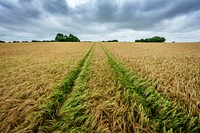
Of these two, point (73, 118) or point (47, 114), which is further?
point (47, 114)

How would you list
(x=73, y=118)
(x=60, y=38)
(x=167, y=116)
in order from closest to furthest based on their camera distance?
1. (x=73, y=118)
2. (x=167, y=116)
3. (x=60, y=38)

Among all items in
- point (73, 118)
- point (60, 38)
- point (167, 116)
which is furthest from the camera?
point (60, 38)

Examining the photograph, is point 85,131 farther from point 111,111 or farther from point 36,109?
point 36,109

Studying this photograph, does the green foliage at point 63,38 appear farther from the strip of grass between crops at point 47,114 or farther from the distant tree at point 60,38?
the strip of grass between crops at point 47,114

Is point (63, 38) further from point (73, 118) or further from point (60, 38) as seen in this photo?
point (73, 118)

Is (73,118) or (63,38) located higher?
(63,38)

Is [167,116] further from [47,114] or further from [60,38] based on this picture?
[60,38]

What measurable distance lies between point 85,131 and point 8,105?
2.52 meters

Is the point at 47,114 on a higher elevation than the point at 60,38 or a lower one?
lower

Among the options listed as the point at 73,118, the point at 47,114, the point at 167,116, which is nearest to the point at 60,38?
the point at 47,114

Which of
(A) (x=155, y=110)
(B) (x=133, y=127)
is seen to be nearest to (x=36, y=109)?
(B) (x=133, y=127)

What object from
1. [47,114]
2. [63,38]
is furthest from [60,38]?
[47,114]

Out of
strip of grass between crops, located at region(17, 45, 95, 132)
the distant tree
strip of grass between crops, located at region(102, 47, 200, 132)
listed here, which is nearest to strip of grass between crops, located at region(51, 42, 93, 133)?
strip of grass between crops, located at region(17, 45, 95, 132)

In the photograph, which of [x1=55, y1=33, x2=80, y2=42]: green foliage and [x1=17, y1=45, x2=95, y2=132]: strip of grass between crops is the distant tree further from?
[x1=17, y1=45, x2=95, y2=132]: strip of grass between crops
